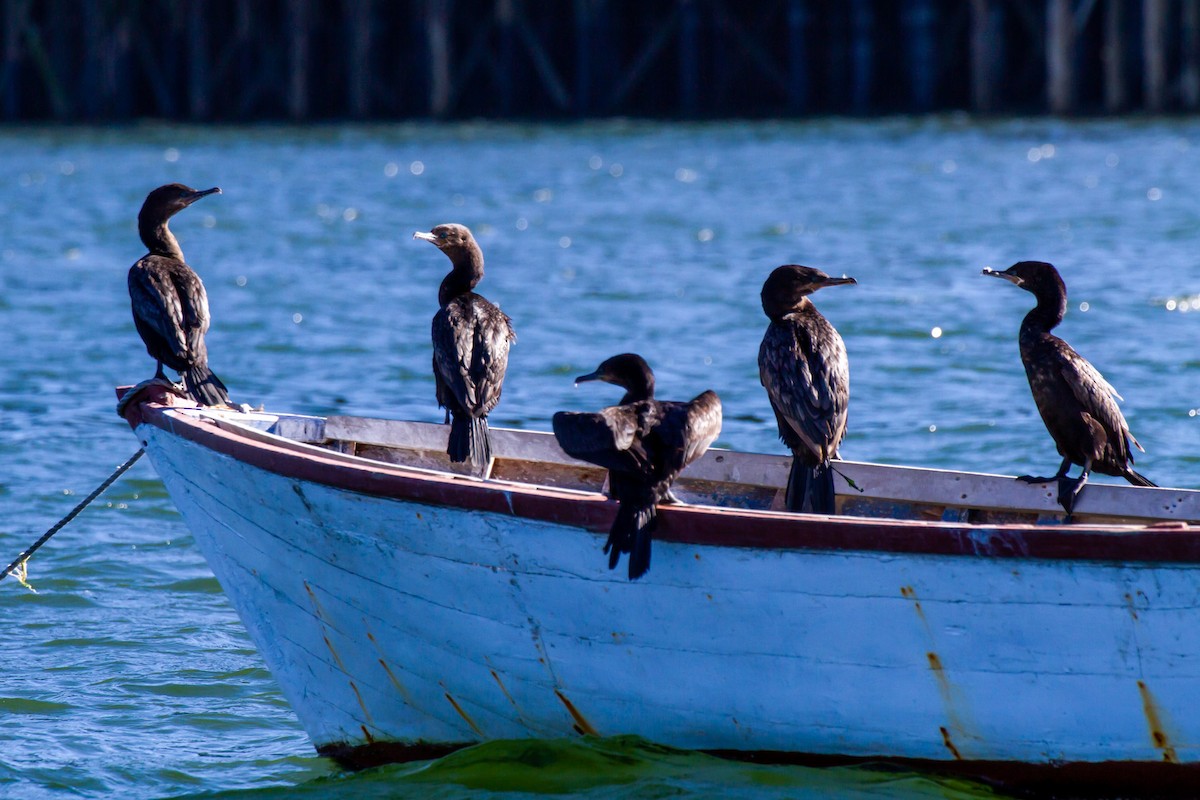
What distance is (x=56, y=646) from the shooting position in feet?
25.8

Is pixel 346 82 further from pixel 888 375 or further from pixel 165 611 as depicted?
pixel 165 611

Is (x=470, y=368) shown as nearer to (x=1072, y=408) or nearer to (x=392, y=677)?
(x=392, y=677)

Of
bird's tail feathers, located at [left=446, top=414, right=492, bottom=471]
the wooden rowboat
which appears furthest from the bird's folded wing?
bird's tail feathers, located at [left=446, top=414, right=492, bottom=471]

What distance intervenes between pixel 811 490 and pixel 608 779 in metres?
1.29

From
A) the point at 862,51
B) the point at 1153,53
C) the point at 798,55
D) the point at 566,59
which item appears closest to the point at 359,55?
the point at 566,59

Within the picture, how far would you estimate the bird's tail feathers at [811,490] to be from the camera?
6238 millimetres

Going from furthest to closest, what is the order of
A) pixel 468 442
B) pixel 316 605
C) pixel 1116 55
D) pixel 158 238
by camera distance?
pixel 1116 55
pixel 158 238
pixel 468 442
pixel 316 605

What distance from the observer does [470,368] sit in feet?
21.7

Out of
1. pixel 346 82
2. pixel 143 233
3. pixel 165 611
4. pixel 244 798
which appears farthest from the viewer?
pixel 346 82

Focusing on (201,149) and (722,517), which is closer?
(722,517)

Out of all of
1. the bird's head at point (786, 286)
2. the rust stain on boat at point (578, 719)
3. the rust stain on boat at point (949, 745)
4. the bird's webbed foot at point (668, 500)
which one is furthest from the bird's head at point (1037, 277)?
the rust stain on boat at point (578, 719)

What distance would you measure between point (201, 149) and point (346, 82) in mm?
7742

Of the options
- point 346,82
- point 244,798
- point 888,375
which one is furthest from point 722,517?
point 346,82

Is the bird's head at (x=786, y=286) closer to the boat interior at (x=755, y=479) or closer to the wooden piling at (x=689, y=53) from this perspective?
the boat interior at (x=755, y=479)
